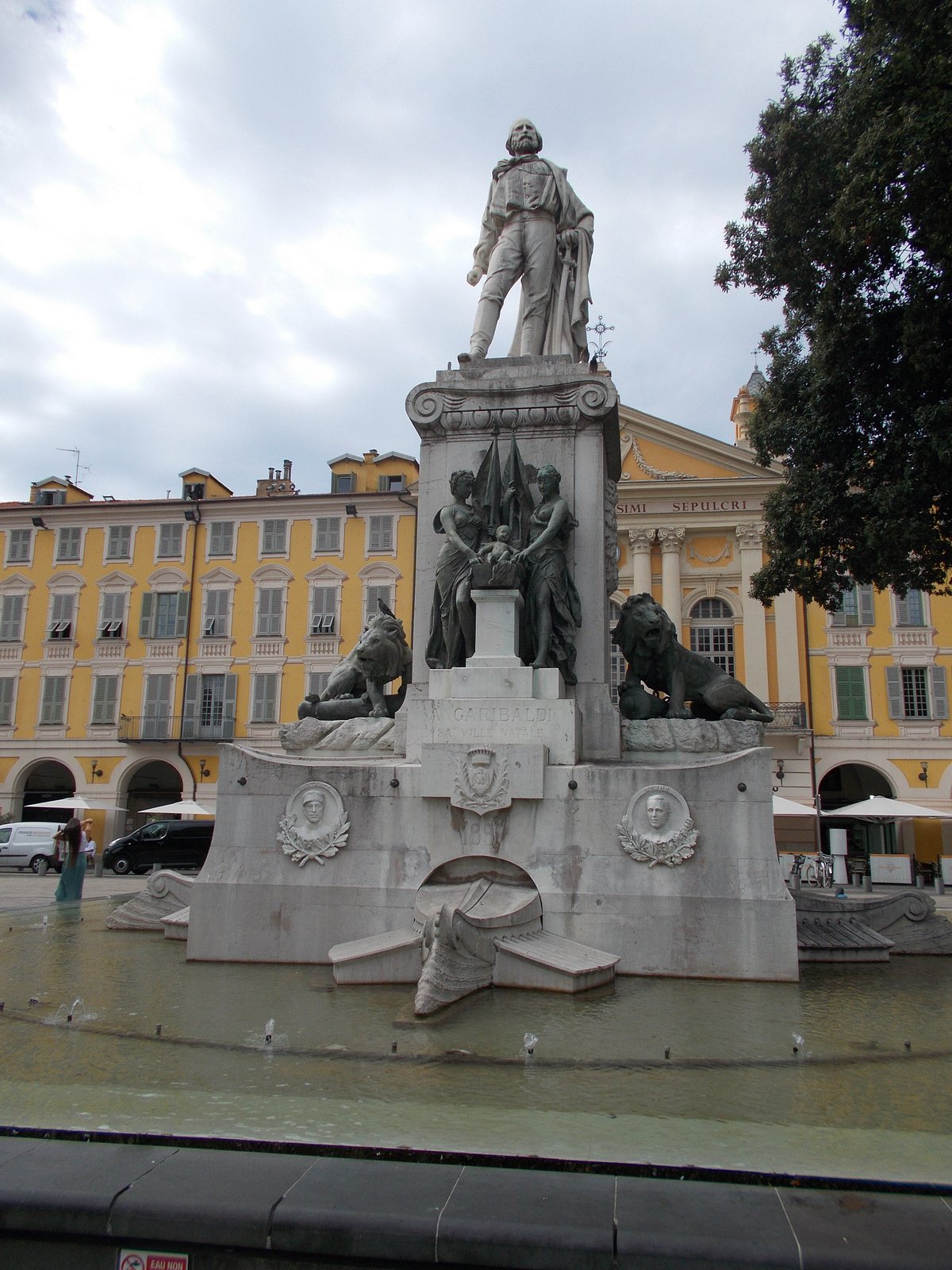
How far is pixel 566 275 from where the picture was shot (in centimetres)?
1019

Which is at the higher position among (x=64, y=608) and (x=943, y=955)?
(x=64, y=608)

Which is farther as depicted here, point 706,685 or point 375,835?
point 706,685

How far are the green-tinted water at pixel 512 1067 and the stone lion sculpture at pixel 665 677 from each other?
2.77m

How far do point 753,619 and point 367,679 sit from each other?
3220cm

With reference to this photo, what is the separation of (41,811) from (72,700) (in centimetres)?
461

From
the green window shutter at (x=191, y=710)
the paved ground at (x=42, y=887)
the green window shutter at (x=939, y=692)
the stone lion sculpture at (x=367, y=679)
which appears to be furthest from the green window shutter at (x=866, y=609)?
the stone lion sculpture at (x=367, y=679)

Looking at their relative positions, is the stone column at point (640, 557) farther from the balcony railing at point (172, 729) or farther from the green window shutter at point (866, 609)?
the balcony railing at point (172, 729)

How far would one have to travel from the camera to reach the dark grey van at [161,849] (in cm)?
2841

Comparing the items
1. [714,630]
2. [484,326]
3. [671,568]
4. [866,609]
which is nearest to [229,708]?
[671,568]

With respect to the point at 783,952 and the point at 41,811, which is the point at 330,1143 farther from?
the point at 41,811

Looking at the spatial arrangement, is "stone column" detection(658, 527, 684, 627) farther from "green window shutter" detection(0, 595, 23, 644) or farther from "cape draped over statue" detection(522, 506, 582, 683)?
"cape draped over statue" detection(522, 506, 582, 683)

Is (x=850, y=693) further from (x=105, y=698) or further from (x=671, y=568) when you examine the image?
(x=105, y=698)

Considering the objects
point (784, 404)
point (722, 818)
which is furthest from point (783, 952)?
point (784, 404)

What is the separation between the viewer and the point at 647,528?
40719 mm
